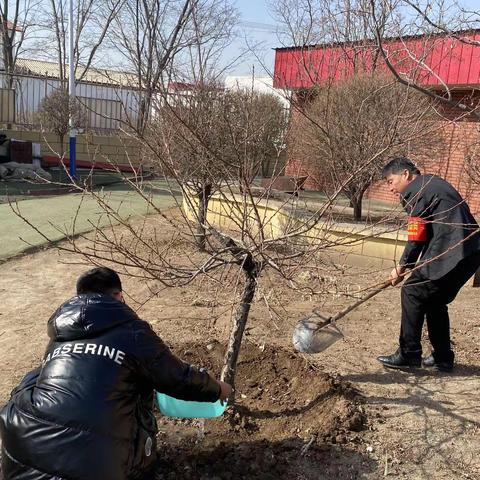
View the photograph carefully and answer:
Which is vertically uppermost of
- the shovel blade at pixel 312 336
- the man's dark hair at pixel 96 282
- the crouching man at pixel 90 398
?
the man's dark hair at pixel 96 282

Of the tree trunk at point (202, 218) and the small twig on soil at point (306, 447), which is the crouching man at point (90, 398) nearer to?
the small twig on soil at point (306, 447)

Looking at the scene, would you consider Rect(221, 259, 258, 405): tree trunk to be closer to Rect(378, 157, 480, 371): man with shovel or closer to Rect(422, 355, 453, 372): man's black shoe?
Rect(378, 157, 480, 371): man with shovel

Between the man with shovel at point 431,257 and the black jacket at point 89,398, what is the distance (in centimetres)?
214

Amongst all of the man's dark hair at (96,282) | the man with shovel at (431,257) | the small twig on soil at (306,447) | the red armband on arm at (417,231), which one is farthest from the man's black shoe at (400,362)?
the man's dark hair at (96,282)

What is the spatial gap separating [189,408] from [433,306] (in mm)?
2019

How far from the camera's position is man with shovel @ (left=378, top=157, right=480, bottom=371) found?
390 cm

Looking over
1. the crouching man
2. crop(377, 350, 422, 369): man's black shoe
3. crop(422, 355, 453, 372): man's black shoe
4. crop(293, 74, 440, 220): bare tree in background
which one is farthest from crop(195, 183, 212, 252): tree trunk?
crop(293, 74, 440, 220): bare tree in background

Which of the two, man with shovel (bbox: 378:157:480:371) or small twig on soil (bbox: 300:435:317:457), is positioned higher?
man with shovel (bbox: 378:157:480:371)

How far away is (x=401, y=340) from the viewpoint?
4.12 m

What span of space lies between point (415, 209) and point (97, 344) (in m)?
2.64

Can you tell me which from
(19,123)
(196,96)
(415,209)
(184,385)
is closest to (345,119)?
(196,96)

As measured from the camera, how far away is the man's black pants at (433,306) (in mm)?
3953

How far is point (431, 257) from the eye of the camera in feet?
12.8

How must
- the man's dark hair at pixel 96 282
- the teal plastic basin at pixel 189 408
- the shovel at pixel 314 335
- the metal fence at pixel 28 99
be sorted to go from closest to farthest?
1. the man's dark hair at pixel 96 282
2. the teal plastic basin at pixel 189 408
3. the shovel at pixel 314 335
4. the metal fence at pixel 28 99
